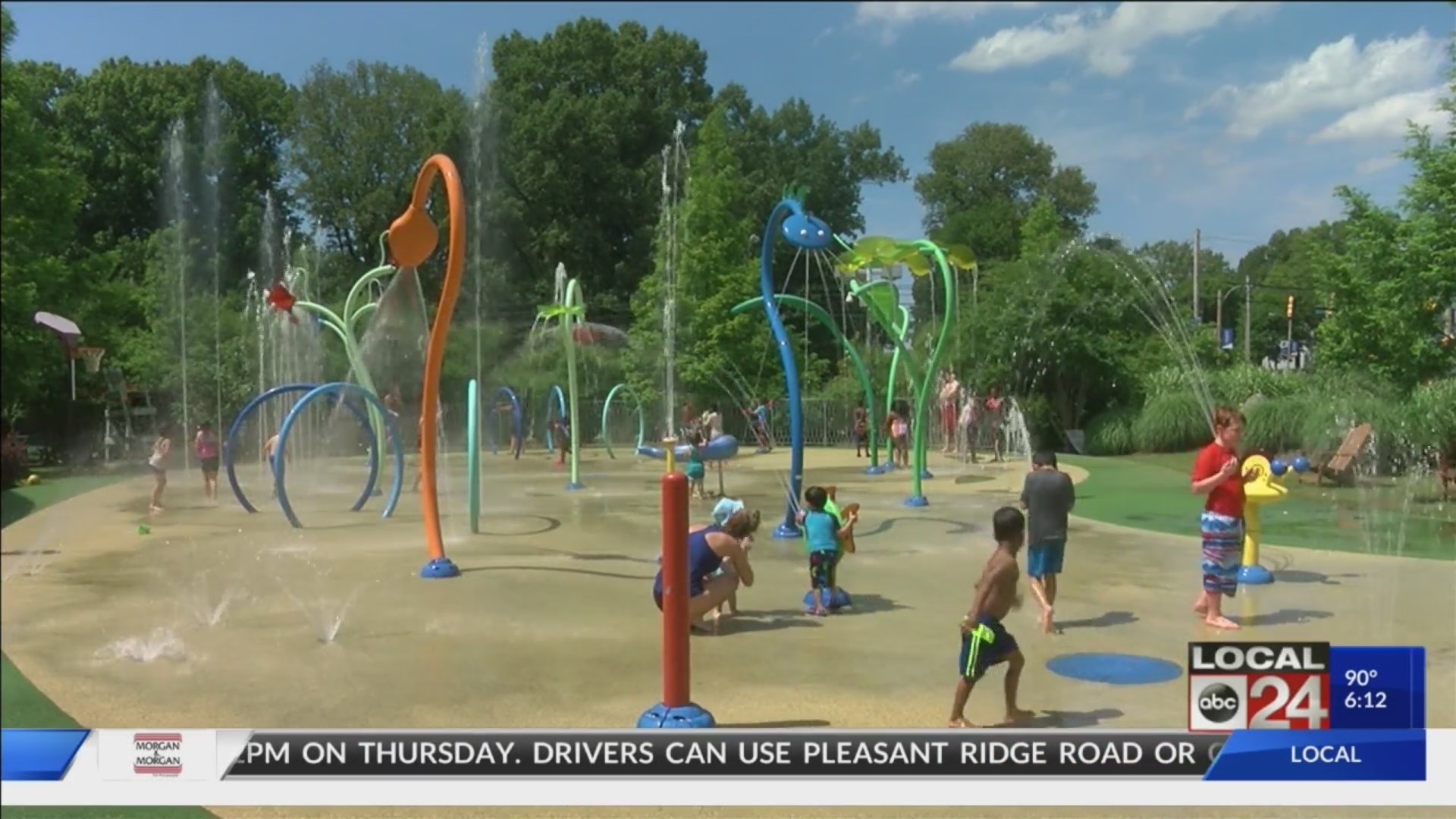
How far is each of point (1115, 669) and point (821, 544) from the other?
229cm

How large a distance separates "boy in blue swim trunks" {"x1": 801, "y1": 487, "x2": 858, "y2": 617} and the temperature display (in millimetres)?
3886

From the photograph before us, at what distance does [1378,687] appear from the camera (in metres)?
4.78

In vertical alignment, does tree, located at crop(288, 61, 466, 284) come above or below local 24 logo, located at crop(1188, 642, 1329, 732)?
above

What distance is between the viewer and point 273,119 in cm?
4512

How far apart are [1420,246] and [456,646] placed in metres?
14.2

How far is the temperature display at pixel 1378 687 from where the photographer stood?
4773 millimetres

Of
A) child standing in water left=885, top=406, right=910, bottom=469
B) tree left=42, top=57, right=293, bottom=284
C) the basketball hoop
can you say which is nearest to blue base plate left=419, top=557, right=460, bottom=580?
child standing in water left=885, top=406, right=910, bottom=469

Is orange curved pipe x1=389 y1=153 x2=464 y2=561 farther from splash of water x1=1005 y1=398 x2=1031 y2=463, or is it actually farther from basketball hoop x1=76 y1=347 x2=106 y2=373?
splash of water x1=1005 y1=398 x2=1031 y2=463

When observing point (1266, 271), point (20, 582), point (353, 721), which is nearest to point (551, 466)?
point (20, 582)

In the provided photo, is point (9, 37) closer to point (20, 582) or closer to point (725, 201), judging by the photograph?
point (20, 582)

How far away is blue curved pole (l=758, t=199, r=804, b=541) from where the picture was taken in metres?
11.6

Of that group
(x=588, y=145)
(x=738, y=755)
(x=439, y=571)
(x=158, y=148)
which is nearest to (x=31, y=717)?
(x=738, y=755)

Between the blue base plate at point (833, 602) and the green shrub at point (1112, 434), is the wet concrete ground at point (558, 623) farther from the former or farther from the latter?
the green shrub at point (1112, 434)

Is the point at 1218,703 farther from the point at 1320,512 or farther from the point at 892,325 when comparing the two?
the point at 892,325
